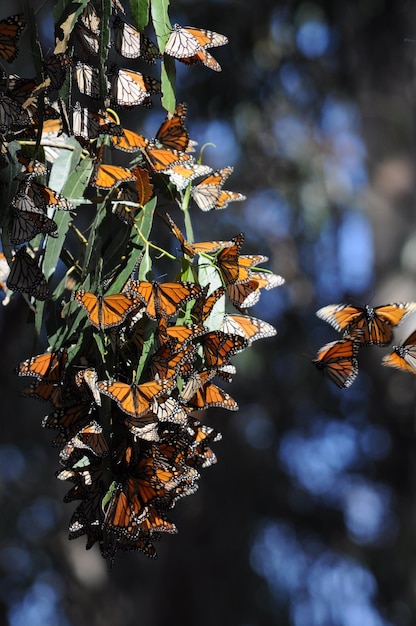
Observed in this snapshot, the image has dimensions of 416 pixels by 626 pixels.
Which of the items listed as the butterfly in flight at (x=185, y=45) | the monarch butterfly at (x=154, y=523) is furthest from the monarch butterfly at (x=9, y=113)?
the monarch butterfly at (x=154, y=523)

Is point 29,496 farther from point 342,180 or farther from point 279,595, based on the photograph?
point 342,180

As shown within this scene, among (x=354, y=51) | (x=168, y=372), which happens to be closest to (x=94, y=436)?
(x=168, y=372)

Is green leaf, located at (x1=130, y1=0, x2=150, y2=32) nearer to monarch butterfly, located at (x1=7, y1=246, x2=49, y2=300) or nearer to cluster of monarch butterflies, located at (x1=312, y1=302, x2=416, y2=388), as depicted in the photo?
monarch butterfly, located at (x1=7, y1=246, x2=49, y2=300)

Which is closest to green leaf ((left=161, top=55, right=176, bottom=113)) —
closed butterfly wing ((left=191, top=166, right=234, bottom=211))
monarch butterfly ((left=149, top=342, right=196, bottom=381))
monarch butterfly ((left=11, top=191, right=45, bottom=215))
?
closed butterfly wing ((left=191, top=166, right=234, bottom=211))

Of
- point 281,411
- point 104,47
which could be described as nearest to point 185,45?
point 104,47

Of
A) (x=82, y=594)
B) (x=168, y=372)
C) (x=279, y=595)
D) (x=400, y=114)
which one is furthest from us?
(x=279, y=595)
